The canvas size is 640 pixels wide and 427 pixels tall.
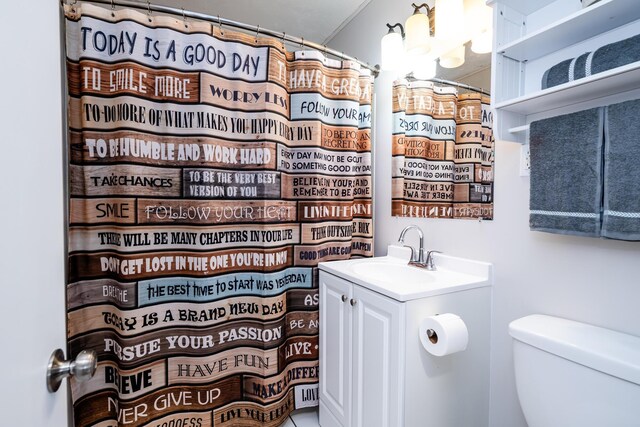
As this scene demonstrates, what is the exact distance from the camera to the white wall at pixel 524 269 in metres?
0.89

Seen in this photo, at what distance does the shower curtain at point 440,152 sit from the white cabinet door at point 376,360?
0.61m

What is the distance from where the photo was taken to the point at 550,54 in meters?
1.02

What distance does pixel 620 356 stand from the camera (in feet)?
2.45

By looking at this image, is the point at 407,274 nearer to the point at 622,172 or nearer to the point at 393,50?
the point at 622,172

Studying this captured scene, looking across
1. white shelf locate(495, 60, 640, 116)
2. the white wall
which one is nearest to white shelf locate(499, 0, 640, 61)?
white shelf locate(495, 60, 640, 116)

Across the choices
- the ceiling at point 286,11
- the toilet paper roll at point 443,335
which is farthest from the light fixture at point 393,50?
the toilet paper roll at point 443,335

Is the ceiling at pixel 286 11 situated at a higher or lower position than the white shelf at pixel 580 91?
higher

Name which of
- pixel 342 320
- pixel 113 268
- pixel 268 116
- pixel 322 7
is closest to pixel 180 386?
pixel 113 268

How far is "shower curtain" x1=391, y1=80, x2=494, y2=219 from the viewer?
1.28m

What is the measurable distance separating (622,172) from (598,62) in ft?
1.02

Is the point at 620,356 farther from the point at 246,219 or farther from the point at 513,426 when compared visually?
the point at 246,219

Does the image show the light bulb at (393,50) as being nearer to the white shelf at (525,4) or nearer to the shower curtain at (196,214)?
the shower curtain at (196,214)

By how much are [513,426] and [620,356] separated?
2.06 ft

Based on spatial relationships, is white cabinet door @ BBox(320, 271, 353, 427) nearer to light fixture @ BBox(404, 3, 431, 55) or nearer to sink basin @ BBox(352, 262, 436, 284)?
sink basin @ BBox(352, 262, 436, 284)
